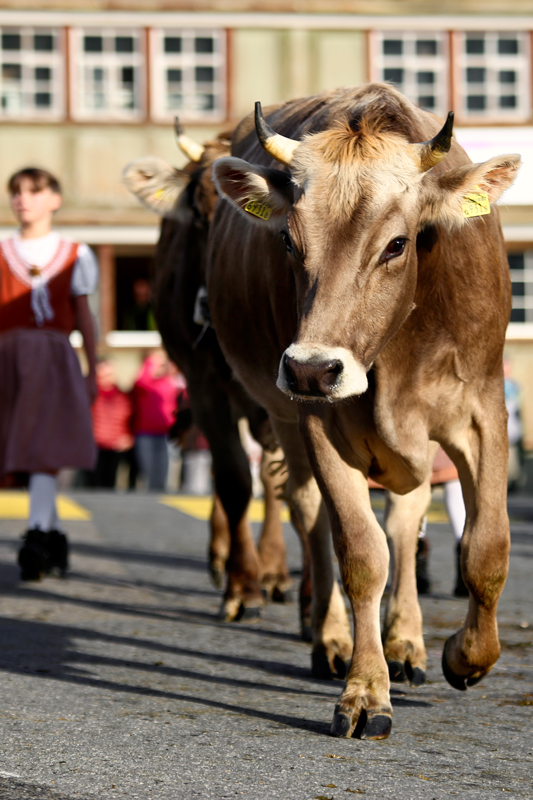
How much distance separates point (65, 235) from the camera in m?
22.0

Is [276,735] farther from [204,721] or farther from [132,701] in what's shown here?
[132,701]

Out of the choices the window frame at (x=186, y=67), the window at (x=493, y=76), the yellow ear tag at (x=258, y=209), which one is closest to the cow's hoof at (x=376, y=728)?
the yellow ear tag at (x=258, y=209)

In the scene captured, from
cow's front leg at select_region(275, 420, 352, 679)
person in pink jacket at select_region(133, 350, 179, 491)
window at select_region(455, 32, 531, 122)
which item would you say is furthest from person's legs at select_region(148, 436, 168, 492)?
cow's front leg at select_region(275, 420, 352, 679)

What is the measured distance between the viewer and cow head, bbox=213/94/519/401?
3748 mm

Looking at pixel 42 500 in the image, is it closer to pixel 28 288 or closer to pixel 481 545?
pixel 28 288

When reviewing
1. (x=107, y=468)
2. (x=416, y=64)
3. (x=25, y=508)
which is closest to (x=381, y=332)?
(x=25, y=508)

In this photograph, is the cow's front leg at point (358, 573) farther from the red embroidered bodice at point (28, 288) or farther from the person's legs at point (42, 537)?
the red embroidered bodice at point (28, 288)

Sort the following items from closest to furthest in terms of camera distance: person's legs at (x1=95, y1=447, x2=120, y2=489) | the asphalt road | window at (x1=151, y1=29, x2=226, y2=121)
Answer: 1. the asphalt road
2. person's legs at (x1=95, y1=447, x2=120, y2=489)
3. window at (x1=151, y1=29, x2=226, y2=121)

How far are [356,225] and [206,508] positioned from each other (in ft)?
30.7

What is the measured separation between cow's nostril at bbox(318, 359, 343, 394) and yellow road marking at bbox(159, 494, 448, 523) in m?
7.91

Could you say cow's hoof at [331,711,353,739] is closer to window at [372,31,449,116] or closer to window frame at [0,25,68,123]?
window frame at [0,25,68,123]

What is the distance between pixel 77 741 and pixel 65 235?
18792 millimetres

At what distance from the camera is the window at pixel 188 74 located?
884 inches

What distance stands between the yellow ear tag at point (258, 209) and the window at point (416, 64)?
1892 cm
